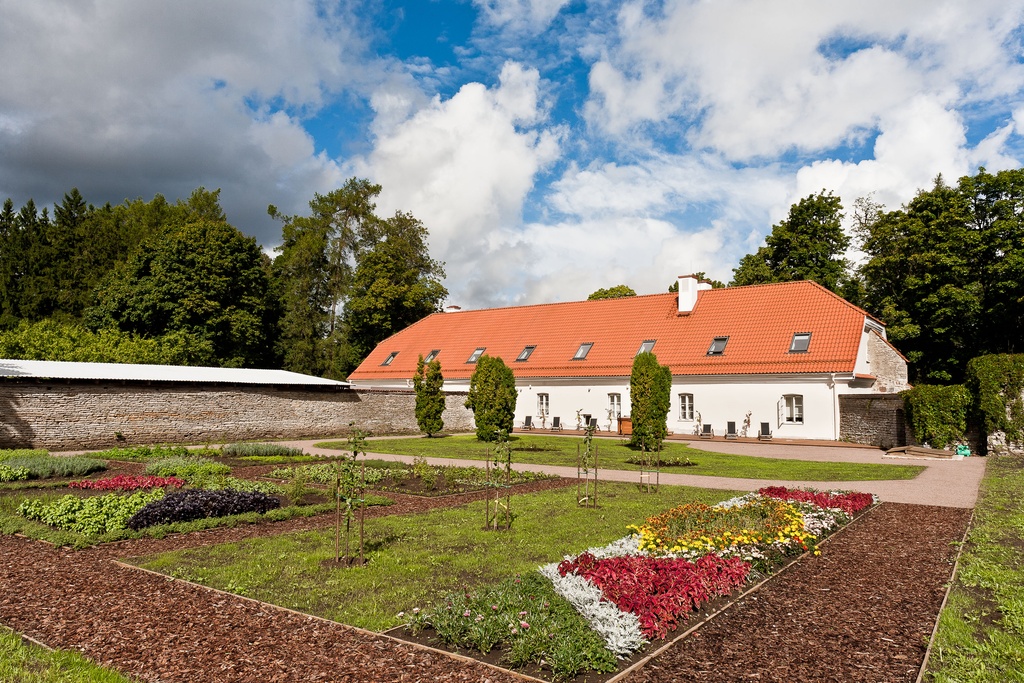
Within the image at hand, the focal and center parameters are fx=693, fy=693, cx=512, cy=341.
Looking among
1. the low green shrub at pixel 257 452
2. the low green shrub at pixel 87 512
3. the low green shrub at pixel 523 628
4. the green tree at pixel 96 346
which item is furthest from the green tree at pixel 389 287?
the low green shrub at pixel 523 628

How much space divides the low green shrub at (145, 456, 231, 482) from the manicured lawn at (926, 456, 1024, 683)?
41.3ft

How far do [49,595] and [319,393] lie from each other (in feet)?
78.9

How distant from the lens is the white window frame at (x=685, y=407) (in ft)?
104

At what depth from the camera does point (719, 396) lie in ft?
100

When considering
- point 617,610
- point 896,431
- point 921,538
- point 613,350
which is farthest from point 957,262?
point 617,610

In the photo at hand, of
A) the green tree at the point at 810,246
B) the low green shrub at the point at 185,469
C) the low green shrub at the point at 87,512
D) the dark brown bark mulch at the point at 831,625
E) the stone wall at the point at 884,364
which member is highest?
the green tree at the point at 810,246

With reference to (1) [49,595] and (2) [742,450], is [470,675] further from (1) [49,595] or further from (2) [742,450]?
(2) [742,450]

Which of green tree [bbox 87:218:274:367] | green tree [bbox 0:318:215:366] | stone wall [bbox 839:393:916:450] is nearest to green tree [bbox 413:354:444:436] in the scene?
green tree [bbox 0:318:215:366]

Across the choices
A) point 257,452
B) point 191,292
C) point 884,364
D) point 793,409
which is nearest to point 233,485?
point 257,452

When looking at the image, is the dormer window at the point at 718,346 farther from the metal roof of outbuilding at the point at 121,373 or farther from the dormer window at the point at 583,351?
the metal roof of outbuilding at the point at 121,373

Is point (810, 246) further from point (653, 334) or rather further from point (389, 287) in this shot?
point (389, 287)

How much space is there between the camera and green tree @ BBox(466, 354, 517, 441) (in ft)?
86.2

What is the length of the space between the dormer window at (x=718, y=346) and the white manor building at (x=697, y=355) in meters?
0.06

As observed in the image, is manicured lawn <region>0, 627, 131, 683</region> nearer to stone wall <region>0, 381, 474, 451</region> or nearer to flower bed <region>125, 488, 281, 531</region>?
flower bed <region>125, 488, 281, 531</region>
